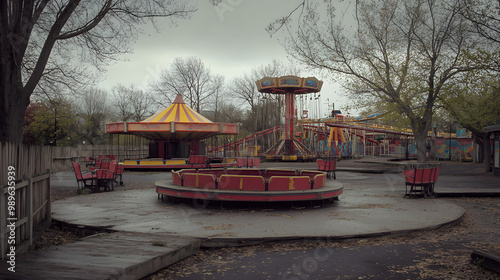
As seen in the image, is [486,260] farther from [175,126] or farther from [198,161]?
[175,126]

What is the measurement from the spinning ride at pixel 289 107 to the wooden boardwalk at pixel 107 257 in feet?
130

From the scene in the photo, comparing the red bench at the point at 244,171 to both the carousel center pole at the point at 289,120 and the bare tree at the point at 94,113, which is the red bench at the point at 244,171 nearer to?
the carousel center pole at the point at 289,120

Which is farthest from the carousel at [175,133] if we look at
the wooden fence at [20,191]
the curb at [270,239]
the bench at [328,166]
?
the curb at [270,239]

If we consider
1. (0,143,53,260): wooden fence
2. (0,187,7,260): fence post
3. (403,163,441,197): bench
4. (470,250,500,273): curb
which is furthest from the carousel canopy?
(470,250,500,273): curb

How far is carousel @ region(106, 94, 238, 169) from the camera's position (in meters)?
32.5

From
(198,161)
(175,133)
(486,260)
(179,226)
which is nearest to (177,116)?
(175,133)

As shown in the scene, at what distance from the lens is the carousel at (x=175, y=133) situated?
32531 mm

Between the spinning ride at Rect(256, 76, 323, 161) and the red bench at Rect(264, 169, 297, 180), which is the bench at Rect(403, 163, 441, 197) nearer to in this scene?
the red bench at Rect(264, 169, 297, 180)

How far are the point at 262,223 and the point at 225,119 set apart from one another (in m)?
69.5

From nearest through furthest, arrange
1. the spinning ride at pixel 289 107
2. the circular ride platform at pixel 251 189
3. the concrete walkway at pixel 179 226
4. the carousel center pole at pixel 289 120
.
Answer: the concrete walkway at pixel 179 226 < the circular ride platform at pixel 251 189 < the spinning ride at pixel 289 107 < the carousel center pole at pixel 289 120

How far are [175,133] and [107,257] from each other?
3312cm

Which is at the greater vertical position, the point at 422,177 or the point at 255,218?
the point at 422,177

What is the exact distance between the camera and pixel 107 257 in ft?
18.5

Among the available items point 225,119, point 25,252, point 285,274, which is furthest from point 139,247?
point 225,119
